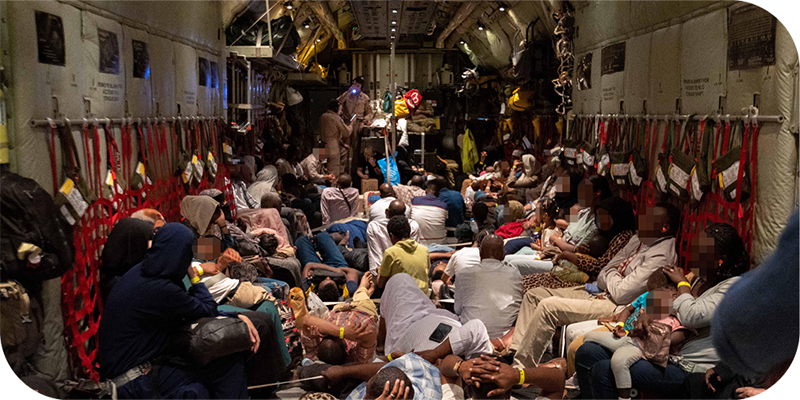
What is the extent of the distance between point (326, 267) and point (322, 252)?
1.52 ft

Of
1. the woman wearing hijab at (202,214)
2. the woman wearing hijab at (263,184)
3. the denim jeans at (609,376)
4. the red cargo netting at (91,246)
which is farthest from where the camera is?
the woman wearing hijab at (263,184)

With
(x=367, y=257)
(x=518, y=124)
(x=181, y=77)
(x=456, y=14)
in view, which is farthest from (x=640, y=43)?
(x=456, y=14)

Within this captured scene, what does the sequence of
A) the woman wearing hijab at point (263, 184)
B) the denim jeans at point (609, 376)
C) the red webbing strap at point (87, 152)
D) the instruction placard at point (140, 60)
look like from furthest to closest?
the woman wearing hijab at point (263, 184) → the instruction placard at point (140, 60) → the red webbing strap at point (87, 152) → the denim jeans at point (609, 376)

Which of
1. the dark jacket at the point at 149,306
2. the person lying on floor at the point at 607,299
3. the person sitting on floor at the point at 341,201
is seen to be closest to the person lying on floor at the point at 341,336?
the dark jacket at the point at 149,306

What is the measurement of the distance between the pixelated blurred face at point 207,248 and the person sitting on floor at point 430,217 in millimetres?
3032

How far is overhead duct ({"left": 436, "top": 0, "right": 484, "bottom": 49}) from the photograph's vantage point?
11.8m

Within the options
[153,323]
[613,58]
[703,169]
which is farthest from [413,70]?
[153,323]

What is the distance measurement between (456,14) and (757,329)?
39.0ft

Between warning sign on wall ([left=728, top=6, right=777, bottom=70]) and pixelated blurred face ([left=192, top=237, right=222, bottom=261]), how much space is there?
11.3 feet

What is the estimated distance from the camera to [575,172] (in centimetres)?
750

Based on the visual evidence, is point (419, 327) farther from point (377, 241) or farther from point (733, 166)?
point (377, 241)

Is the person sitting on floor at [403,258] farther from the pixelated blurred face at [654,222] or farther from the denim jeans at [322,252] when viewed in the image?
the pixelated blurred face at [654,222]

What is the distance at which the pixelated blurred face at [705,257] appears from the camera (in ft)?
11.2

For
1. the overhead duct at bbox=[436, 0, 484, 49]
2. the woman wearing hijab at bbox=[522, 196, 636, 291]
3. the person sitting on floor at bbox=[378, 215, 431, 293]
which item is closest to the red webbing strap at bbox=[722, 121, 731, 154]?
the woman wearing hijab at bbox=[522, 196, 636, 291]
